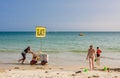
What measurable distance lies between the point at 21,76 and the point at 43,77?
1.10 metres

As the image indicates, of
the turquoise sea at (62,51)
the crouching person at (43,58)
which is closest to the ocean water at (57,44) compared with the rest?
the turquoise sea at (62,51)

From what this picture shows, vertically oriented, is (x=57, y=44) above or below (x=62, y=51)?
above

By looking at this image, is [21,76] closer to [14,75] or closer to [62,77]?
[14,75]

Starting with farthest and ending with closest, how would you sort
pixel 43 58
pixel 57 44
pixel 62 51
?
pixel 57 44, pixel 62 51, pixel 43 58

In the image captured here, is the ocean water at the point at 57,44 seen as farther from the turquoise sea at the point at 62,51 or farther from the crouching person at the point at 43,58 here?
the crouching person at the point at 43,58

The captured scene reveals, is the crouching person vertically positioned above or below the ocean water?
below

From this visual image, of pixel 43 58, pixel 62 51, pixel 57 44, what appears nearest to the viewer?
pixel 43 58

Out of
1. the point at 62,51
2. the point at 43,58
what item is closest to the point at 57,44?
the point at 62,51

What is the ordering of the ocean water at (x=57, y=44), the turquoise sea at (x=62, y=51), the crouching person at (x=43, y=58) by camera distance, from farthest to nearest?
the ocean water at (x=57, y=44), the turquoise sea at (x=62, y=51), the crouching person at (x=43, y=58)

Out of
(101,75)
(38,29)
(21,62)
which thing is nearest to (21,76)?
(101,75)

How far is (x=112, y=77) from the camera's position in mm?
16062

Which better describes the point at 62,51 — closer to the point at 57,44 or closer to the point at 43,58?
the point at 43,58

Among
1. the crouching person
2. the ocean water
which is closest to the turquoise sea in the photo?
the ocean water

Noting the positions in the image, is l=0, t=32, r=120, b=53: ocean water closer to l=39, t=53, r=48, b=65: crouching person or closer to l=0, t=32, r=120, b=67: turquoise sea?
l=0, t=32, r=120, b=67: turquoise sea
